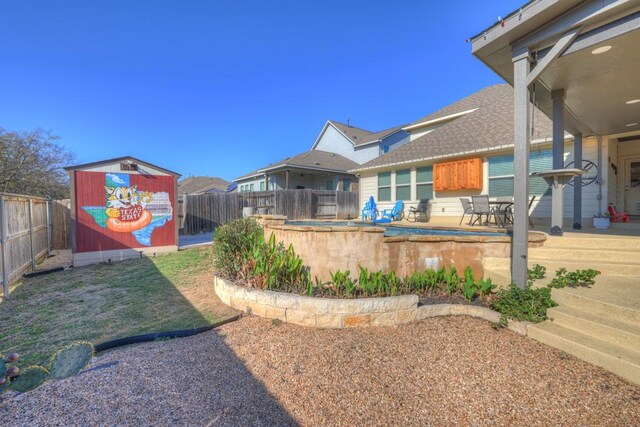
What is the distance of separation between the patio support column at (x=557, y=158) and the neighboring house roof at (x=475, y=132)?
11.0 ft

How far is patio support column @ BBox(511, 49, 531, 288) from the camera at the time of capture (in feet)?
11.4

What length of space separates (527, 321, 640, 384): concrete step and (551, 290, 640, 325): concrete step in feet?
1.21

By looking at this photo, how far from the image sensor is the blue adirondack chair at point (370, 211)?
499 inches

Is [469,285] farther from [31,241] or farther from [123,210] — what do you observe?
[31,241]

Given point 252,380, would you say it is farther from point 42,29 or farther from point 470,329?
point 42,29

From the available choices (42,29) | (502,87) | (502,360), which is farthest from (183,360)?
(502,87)

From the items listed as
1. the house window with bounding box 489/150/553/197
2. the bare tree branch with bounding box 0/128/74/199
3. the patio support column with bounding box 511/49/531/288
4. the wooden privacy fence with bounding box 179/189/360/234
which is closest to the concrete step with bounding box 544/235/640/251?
the patio support column with bounding box 511/49/531/288

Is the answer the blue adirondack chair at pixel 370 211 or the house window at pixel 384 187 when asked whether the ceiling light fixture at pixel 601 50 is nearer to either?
the house window at pixel 384 187

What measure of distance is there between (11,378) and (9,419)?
0.58 meters

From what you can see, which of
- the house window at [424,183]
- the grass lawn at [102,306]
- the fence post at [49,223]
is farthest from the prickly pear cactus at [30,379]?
the house window at [424,183]

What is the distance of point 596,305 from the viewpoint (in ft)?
9.62

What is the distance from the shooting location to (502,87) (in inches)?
539

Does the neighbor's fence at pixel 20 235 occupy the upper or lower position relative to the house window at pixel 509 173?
lower

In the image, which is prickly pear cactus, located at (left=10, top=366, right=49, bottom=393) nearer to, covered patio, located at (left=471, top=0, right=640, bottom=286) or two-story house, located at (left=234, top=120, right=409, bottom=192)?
covered patio, located at (left=471, top=0, right=640, bottom=286)
